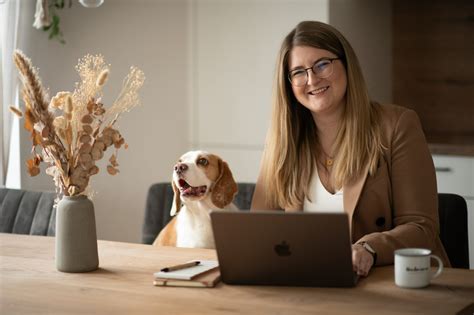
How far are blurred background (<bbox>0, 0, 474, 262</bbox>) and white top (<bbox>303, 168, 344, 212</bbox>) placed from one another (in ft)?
5.06

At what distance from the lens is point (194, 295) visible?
1802 millimetres

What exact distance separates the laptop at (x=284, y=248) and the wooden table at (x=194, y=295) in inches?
1.1

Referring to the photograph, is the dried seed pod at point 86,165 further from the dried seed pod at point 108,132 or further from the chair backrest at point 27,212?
the chair backrest at point 27,212

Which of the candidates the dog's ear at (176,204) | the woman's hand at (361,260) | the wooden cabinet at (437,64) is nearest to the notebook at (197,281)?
the woman's hand at (361,260)

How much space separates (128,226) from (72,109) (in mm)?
2365

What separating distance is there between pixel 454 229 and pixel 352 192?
327mm

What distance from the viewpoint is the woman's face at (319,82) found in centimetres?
236

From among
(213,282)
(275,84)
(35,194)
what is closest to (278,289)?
(213,282)

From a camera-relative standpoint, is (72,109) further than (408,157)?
No

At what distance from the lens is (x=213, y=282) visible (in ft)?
6.10

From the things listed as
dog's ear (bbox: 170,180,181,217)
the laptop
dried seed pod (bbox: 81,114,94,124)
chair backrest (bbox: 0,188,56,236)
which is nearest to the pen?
the laptop

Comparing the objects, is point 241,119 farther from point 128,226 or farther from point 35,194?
point 35,194

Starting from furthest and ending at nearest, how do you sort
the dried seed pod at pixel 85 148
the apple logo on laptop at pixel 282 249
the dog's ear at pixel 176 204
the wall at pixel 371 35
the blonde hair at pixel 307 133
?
the wall at pixel 371 35 → the dog's ear at pixel 176 204 → the blonde hair at pixel 307 133 → the dried seed pod at pixel 85 148 → the apple logo on laptop at pixel 282 249

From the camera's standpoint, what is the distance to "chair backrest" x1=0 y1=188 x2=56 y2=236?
2.81m
